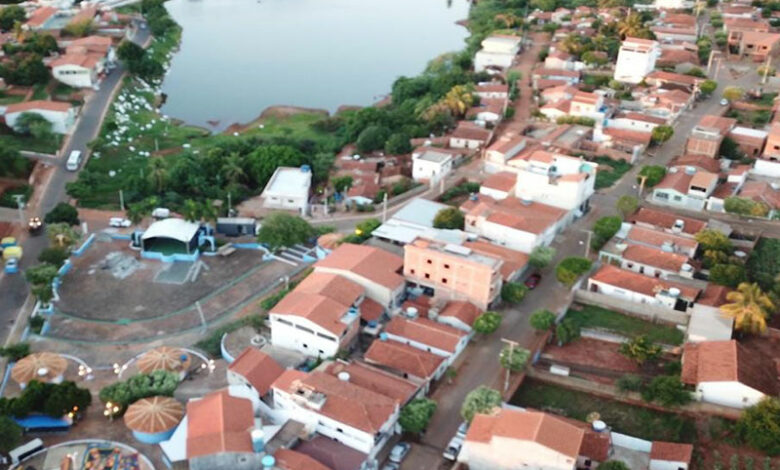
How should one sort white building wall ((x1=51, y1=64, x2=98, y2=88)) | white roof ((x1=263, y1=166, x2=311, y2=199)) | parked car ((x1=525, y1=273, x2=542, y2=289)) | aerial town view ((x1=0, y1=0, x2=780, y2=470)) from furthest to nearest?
1. white building wall ((x1=51, y1=64, x2=98, y2=88))
2. white roof ((x1=263, y1=166, x2=311, y2=199))
3. parked car ((x1=525, y1=273, x2=542, y2=289))
4. aerial town view ((x1=0, y1=0, x2=780, y2=470))

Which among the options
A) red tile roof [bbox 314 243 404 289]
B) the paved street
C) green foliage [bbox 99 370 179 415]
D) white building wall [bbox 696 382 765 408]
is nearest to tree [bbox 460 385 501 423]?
white building wall [bbox 696 382 765 408]

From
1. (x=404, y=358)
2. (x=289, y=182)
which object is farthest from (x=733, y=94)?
(x=404, y=358)

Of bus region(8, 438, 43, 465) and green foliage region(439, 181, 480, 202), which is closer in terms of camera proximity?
bus region(8, 438, 43, 465)

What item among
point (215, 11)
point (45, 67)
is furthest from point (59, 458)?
point (215, 11)

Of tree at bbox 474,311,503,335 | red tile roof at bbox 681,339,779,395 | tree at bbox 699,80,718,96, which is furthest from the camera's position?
tree at bbox 699,80,718,96

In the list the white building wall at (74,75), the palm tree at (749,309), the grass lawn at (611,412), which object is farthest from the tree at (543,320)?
the white building wall at (74,75)

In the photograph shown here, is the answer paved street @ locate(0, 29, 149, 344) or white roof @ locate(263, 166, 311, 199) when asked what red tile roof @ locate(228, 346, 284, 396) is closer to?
paved street @ locate(0, 29, 149, 344)

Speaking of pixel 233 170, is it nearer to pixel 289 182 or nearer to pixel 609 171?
pixel 289 182
